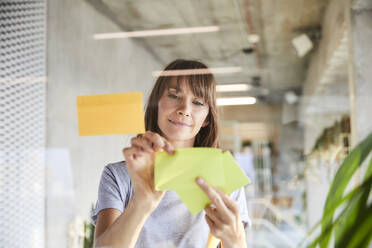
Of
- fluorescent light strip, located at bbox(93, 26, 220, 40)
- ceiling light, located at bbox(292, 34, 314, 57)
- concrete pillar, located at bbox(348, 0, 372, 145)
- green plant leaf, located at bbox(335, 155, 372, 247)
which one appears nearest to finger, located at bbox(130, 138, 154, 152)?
green plant leaf, located at bbox(335, 155, 372, 247)

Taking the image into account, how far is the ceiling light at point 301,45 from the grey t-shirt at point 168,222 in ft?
3.69

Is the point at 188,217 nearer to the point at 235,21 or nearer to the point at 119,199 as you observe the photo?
the point at 119,199

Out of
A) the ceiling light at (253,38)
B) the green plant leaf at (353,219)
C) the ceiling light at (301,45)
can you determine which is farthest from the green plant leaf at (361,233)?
the ceiling light at (301,45)

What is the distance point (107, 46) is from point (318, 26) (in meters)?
0.73

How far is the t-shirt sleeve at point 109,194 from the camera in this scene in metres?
0.46

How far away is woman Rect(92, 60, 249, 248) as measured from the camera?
389mm

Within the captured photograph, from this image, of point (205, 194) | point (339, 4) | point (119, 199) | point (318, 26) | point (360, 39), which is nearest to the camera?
point (205, 194)

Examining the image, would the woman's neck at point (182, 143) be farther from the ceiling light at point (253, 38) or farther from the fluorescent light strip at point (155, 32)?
the ceiling light at point (253, 38)

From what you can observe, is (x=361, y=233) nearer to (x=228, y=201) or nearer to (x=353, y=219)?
(x=353, y=219)

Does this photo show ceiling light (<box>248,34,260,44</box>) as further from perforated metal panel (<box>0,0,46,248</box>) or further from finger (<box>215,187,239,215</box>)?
finger (<box>215,187,239,215</box>)

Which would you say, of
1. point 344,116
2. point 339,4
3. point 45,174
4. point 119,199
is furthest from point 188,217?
point 45,174

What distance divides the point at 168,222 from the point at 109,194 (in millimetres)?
97

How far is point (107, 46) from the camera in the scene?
3.72 feet

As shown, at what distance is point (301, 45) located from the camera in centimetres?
152
